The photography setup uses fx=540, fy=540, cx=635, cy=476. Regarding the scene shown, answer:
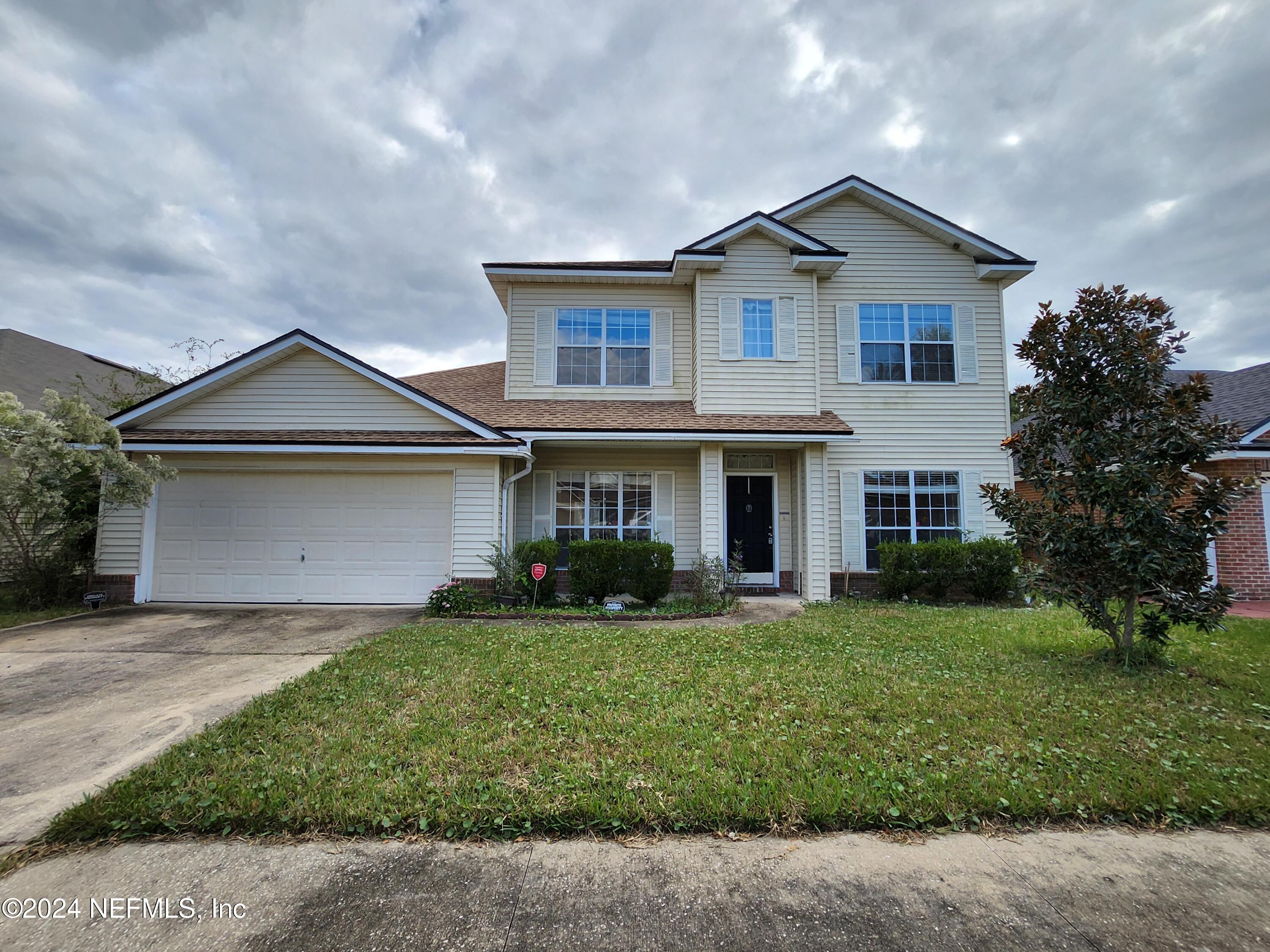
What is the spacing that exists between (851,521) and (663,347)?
5533 millimetres

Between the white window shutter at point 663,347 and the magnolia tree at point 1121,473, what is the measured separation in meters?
6.99

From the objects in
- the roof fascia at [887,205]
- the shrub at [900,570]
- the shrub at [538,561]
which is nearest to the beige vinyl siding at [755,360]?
the roof fascia at [887,205]

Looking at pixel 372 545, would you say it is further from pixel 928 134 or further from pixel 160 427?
pixel 928 134

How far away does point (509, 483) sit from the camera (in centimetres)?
1016

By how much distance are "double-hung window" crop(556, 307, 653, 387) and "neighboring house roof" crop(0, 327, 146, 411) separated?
11.8m

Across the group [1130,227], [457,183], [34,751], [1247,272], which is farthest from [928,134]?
[1247,272]

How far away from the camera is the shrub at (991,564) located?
10.1 m

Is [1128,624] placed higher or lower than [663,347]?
lower

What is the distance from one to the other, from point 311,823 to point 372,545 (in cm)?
746

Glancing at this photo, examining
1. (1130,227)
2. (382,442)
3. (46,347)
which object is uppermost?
(1130,227)

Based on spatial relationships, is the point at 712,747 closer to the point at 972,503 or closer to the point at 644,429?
the point at 644,429

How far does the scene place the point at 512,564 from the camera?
9406 mm

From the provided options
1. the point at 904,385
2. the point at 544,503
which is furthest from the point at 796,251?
the point at 544,503

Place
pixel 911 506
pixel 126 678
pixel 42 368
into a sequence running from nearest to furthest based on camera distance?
pixel 126 678, pixel 911 506, pixel 42 368
